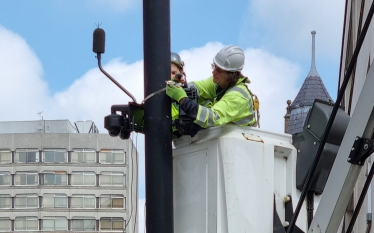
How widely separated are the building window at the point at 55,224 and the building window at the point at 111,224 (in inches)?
183

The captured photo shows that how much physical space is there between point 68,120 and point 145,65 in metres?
111

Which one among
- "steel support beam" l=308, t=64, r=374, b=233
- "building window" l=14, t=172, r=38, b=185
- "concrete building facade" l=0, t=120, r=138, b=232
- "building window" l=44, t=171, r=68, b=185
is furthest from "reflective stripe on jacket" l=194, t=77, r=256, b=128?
"building window" l=14, t=172, r=38, b=185

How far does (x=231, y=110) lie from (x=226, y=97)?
5.7 inches

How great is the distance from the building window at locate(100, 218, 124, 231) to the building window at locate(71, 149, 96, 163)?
7.94 metres

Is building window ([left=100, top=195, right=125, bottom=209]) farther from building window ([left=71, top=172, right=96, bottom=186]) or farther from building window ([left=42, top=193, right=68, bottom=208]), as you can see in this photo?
building window ([left=42, top=193, right=68, bottom=208])

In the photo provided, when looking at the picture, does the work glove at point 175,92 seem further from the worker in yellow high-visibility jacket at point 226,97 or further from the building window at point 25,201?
the building window at point 25,201

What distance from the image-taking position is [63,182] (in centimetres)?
10938

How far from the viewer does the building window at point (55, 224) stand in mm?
107312

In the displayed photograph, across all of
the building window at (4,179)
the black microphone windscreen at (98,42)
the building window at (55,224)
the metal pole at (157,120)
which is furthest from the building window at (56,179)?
the metal pole at (157,120)

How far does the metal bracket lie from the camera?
393cm

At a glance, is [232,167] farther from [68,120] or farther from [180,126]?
[68,120]

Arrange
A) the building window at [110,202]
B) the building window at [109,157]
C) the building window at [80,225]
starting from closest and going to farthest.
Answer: the building window at [80,225] → the building window at [110,202] → the building window at [109,157]

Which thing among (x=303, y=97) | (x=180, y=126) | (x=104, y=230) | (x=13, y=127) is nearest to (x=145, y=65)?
(x=180, y=126)

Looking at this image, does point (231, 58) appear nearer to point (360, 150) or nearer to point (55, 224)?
point (360, 150)
